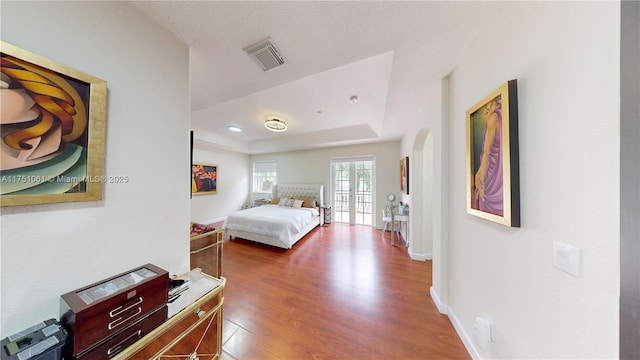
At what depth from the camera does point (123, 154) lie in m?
1.02

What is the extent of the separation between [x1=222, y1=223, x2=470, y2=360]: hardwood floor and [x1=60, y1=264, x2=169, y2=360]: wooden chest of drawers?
87 centimetres

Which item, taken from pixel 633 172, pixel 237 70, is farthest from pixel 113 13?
pixel 633 172

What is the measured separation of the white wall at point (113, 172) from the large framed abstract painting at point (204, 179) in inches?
165

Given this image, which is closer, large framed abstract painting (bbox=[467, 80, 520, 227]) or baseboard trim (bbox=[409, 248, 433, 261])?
large framed abstract painting (bbox=[467, 80, 520, 227])

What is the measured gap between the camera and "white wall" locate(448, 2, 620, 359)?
598 mm

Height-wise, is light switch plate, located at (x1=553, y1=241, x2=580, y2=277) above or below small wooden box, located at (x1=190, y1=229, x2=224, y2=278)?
above

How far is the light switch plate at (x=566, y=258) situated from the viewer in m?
0.69

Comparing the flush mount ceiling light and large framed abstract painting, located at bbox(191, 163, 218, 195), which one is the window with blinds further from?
the flush mount ceiling light

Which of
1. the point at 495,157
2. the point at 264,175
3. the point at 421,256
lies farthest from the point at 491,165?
the point at 264,175

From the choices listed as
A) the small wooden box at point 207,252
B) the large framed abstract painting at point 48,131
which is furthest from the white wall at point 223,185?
the large framed abstract painting at point 48,131

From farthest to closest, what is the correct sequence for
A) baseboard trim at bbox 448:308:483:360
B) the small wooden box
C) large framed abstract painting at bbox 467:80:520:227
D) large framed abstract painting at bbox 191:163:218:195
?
large framed abstract painting at bbox 191:163:218:195 → the small wooden box → baseboard trim at bbox 448:308:483:360 → large framed abstract painting at bbox 467:80:520:227

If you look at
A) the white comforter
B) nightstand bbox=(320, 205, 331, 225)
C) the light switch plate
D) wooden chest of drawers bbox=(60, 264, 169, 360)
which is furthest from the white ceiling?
nightstand bbox=(320, 205, 331, 225)

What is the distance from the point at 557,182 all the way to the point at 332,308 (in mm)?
1963

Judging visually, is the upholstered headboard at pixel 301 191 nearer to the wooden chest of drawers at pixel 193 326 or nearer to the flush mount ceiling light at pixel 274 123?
the flush mount ceiling light at pixel 274 123
